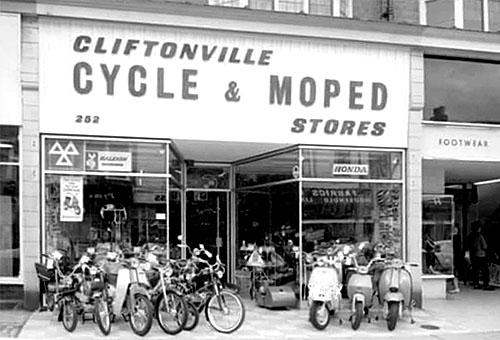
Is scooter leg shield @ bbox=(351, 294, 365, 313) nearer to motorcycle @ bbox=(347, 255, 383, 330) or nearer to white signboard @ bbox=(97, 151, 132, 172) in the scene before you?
motorcycle @ bbox=(347, 255, 383, 330)

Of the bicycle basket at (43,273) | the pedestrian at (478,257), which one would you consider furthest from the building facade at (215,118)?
the pedestrian at (478,257)

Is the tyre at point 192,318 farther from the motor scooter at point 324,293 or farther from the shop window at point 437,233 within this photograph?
the shop window at point 437,233

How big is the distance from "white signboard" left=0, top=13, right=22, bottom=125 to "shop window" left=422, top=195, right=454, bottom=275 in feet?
28.9

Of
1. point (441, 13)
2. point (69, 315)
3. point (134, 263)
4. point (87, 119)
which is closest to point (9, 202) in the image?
point (87, 119)

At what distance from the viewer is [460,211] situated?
62.3ft

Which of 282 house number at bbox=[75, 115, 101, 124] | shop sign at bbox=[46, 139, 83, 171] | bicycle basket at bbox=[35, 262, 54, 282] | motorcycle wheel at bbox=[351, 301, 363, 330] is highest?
282 house number at bbox=[75, 115, 101, 124]

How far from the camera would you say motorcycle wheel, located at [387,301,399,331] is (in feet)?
32.7

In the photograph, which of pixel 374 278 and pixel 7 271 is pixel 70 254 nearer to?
pixel 7 271

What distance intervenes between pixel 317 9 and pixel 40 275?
25.1 ft

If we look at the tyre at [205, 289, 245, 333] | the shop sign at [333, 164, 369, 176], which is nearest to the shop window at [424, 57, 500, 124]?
the shop sign at [333, 164, 369, 176]

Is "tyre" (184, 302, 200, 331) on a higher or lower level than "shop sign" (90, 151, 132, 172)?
lower

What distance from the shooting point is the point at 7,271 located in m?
11.3

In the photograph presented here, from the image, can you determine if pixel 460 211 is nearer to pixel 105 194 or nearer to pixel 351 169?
pixel 351 169

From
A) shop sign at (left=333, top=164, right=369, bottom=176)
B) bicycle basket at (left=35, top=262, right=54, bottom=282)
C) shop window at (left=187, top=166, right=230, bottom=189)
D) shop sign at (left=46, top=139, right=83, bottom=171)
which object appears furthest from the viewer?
shop window at (left=187, top=166, right=230, bottom=189)
